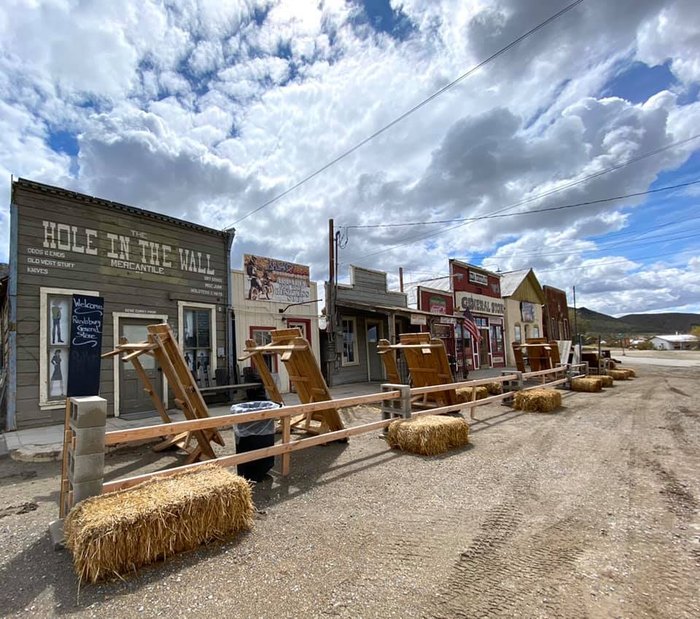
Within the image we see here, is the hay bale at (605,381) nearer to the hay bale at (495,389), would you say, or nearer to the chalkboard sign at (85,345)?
the hay bale at (495,389)

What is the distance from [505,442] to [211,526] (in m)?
5.00

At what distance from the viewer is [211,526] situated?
3.21 meters

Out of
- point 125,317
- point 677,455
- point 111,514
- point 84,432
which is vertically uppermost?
point 125,317

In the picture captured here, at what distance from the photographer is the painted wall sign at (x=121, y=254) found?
8141 millimetres

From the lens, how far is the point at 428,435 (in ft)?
18.9

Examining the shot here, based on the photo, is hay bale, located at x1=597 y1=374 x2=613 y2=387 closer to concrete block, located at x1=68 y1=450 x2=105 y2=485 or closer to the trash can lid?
the trash can lid


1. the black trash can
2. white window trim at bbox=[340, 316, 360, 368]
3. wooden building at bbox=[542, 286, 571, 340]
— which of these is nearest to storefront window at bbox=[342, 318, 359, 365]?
white window trim at bbox=[340, 316, 360, 368]

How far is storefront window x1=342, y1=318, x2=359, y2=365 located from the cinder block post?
12.1 metres

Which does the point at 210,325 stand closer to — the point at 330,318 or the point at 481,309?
the point at 330,318

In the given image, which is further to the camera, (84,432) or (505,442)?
(505,442)

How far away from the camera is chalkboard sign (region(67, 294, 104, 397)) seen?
6961 millimetres

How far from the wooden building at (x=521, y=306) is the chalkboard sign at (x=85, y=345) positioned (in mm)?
23276

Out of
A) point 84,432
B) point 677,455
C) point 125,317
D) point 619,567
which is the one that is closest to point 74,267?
point 125,317

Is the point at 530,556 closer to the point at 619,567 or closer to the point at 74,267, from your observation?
the point at 619,567
